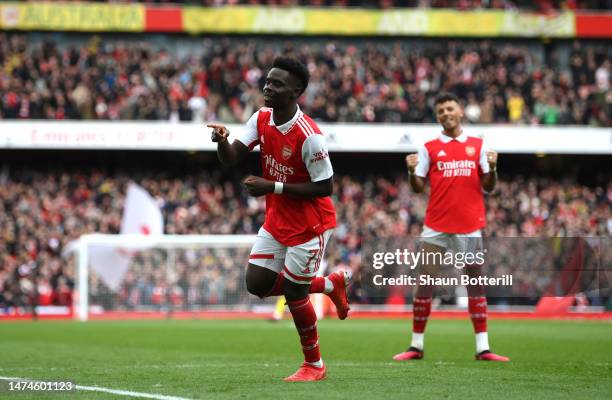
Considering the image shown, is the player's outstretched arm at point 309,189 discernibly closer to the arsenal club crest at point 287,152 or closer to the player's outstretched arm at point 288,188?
the player's outstretched arm at point 288,188

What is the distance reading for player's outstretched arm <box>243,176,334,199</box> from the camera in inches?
300

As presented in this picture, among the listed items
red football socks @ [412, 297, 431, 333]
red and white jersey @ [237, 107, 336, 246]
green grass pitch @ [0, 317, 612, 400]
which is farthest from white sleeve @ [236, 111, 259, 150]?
red football socks @ [412, 297, 431, 333]

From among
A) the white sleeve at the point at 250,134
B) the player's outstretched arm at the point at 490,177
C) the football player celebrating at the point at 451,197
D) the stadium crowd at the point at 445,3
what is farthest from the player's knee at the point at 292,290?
the stadium crowd at the point at 445,3

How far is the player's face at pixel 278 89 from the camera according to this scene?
7.86 m

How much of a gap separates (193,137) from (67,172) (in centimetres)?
423

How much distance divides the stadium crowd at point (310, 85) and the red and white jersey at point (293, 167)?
2387cm

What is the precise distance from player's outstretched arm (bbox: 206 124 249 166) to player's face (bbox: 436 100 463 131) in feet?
10.5

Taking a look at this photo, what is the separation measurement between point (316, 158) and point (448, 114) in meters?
3.19

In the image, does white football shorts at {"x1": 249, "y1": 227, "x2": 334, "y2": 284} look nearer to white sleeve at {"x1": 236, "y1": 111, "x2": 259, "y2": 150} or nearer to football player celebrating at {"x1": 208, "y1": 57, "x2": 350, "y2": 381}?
football player celebrating at {"x1": 208, "y1": 57, "x2": 350, "y2": 381}

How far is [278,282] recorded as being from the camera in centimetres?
824

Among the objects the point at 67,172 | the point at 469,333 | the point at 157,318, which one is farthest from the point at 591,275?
the point at 67,172

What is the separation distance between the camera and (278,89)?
310 inches

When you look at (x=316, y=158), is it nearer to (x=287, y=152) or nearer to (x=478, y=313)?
(x=287, y=152)

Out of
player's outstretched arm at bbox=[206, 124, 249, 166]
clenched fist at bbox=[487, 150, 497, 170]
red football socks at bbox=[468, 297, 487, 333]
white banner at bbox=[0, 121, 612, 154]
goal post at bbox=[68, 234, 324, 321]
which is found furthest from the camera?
white banner at bbox=[0, 121, 612, 154]
